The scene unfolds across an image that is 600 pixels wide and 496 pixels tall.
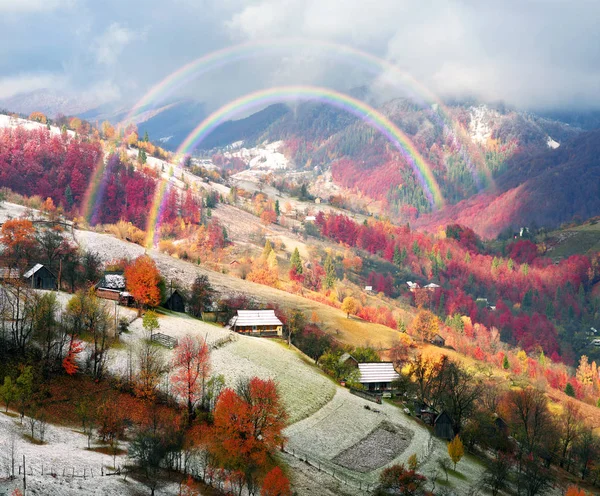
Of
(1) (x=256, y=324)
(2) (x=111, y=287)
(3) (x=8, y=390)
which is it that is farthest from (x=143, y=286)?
(3) (x=8, y=390)

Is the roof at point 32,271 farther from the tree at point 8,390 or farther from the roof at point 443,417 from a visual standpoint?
the roof at point 443,417

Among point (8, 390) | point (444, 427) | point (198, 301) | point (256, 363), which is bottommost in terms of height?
point (444, 427)

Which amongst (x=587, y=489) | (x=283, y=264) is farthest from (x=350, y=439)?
(x=283, y=264)

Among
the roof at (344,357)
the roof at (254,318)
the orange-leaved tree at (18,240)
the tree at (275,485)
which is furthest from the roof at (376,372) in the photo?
the orange-leaved tree at (18,240)

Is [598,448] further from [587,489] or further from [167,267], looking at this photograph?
[167,267]

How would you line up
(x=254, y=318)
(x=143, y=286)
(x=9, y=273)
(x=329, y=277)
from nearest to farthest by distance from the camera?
(x=9, y=273)
(x=143, y=286)
(x=254, y=318)
(x=329, y=277)

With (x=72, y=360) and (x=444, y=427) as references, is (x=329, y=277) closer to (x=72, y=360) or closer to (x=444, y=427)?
(x=444, y=427)

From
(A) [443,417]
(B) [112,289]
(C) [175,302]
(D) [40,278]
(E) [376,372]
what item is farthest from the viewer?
(C) [175,302]
